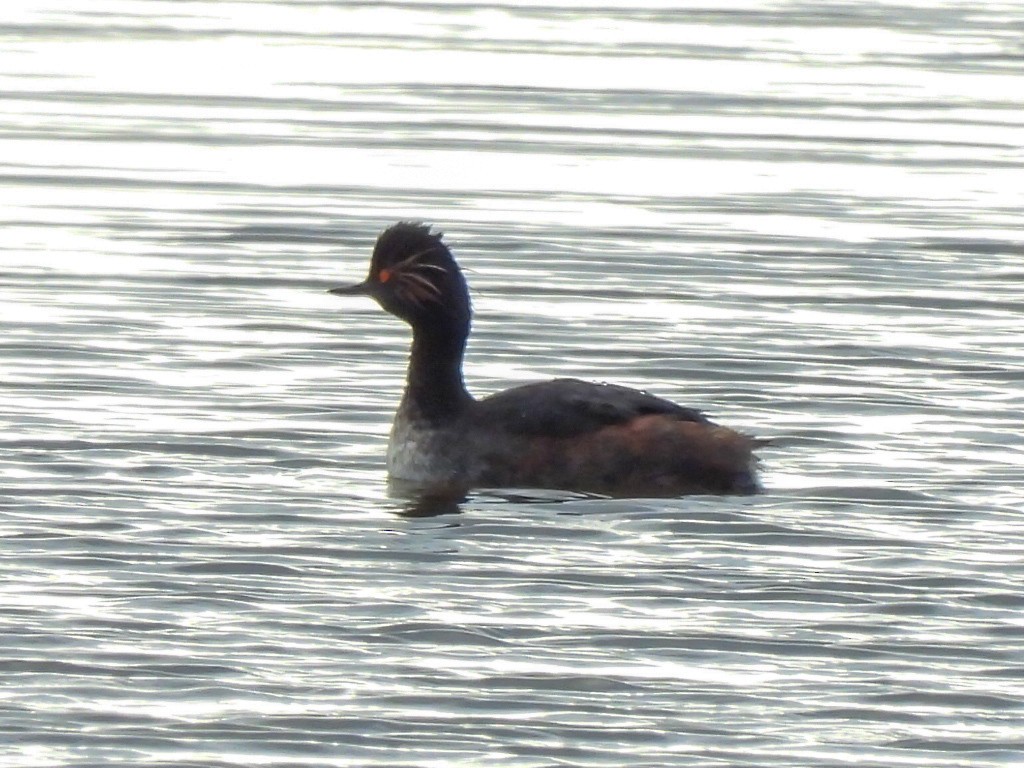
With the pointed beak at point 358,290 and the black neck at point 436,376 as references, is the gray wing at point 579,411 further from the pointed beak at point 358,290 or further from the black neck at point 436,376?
the pointed beak at point 358,290

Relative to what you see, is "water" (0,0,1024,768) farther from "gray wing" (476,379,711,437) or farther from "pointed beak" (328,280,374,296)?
"pointed beak" (328,280,374,296)

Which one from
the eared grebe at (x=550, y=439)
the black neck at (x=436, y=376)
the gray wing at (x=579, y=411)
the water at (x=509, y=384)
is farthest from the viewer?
the black neck at (x=436, y=376)

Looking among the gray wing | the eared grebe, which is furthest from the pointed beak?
the gray wing

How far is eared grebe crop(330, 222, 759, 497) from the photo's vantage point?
12789 millimetres

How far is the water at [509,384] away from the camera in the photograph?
371 inches

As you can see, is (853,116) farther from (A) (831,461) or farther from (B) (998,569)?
(B) (998,569)

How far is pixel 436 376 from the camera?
13586 mm

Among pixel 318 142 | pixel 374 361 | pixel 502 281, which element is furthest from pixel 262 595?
pixel 318 142

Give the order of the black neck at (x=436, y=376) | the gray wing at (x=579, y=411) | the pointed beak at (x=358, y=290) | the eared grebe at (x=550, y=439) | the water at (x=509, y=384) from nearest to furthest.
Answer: the water at (x=509, y=384) < the eared grebe at (x=550, y=439) < the gray wing at (x=579, y=411) < the black neck at (x=436, y=376) < the pointed beak at (x=358, y=290)

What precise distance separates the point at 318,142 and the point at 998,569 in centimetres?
1275

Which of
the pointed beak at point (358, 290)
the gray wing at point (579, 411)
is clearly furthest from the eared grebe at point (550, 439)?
the pointed beak at point (358, 290)

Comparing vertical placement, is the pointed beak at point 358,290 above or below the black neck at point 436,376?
above

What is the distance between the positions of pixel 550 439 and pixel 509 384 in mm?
2221

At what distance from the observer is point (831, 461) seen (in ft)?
43.7
